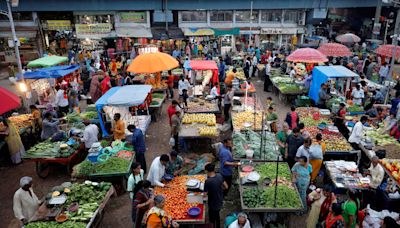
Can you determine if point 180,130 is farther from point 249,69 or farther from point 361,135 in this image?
point 249,69

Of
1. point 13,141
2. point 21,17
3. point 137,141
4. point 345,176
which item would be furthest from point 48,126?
point 21,17

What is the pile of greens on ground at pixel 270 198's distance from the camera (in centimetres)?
673

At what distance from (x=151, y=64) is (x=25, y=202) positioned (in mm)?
7881

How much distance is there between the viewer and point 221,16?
1124 inches

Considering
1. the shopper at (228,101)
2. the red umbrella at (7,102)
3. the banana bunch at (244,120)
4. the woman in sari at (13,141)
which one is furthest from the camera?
the shopper at (228,101)

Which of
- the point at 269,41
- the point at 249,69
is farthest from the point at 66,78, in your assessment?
the point at 269,41

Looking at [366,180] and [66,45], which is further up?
[66,45]

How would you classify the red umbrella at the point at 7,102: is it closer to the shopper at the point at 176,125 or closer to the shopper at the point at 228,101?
the shopper at the point at 176,125

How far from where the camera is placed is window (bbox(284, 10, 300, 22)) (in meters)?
28.6

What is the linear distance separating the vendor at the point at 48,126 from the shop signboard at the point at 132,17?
1837 centimetres

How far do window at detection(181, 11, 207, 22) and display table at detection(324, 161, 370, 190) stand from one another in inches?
877

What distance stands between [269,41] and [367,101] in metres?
16.1

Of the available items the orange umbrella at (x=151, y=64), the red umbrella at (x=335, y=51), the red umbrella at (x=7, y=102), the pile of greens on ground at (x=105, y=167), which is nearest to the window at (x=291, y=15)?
the red umbrella at (x=335, y=51)

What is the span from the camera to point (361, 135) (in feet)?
33.4
